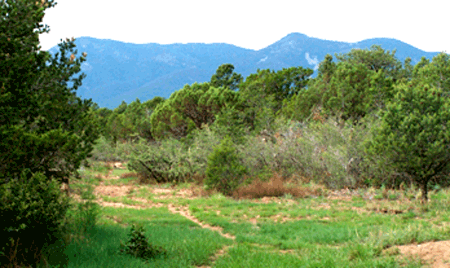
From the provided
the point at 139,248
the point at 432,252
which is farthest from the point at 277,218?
the point at 432,252

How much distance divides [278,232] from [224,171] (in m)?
7.13

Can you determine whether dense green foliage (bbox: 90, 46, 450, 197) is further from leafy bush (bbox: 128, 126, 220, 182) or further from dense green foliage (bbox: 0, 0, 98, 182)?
dense green foliage (bbox: 0, 0, 98, 182)

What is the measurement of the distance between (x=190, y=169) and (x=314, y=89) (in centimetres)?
1202

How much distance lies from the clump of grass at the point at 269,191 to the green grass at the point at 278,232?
0.79 metres

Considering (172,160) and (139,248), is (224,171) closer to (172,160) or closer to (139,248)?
(172,160)

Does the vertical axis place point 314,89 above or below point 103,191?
above

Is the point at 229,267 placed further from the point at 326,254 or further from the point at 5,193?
the point at 5,193

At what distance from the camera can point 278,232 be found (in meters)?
8.91

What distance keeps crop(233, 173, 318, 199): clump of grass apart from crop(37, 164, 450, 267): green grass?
2.58 ft

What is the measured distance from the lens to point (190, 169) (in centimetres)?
2155

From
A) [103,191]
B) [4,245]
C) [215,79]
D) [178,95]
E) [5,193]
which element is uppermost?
[215,79]

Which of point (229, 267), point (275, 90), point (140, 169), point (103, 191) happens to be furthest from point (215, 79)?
point (229, 267)

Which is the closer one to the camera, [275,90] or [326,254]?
[326,254]

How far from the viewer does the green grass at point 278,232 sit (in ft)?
18.9
